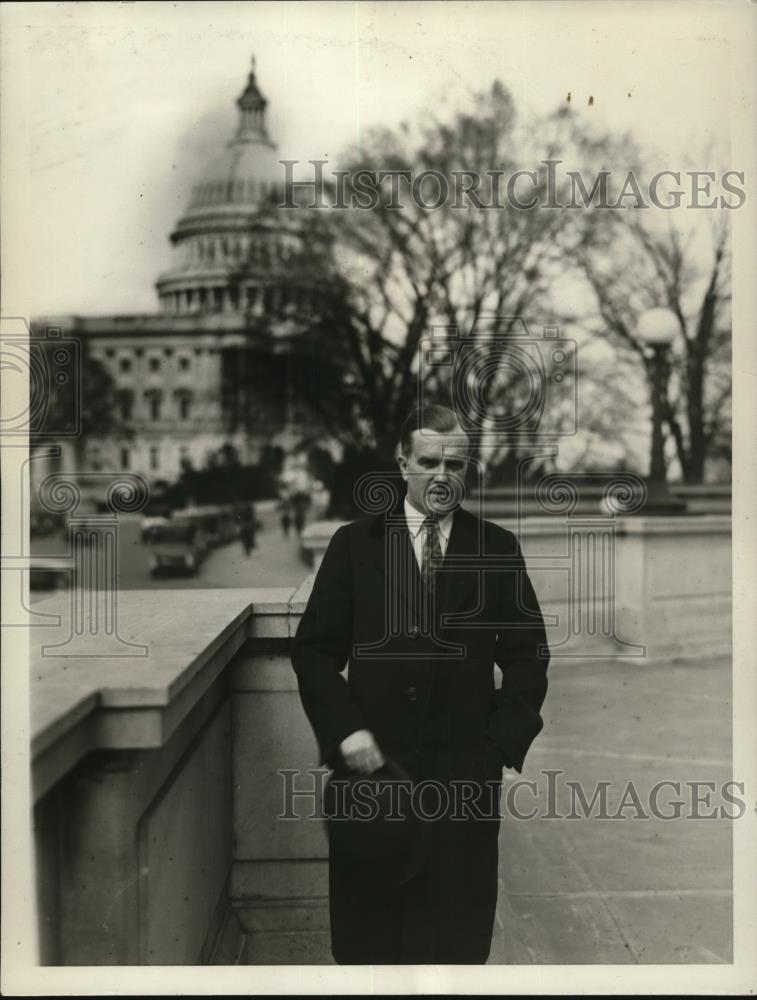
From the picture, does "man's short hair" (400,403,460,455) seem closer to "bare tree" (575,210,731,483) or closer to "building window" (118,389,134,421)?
"bare tree" (575,210,731,483)

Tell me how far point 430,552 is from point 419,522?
4.1 inches

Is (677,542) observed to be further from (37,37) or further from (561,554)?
(37,37)

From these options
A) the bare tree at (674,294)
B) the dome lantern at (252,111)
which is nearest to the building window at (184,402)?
the bare tree at (674,294)

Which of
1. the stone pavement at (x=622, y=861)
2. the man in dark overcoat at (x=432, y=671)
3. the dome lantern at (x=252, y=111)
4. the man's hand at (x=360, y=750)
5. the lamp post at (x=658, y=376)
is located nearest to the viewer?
the man's hand at (x=360, y=750)

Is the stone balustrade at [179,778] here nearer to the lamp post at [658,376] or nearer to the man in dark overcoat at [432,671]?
the man in dark overcoat at [432,671]

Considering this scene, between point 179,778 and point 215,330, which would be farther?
point 215,330

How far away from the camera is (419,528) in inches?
126

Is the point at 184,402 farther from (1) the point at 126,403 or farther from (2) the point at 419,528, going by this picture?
(2) the point at 419,528

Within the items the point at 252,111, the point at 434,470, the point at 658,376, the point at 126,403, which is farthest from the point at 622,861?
the point at 126,403

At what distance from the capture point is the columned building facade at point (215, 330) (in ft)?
19.1

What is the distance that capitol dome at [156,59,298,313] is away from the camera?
5.11 metres

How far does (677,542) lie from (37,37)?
22.3 feet

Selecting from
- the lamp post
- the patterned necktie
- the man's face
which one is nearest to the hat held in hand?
the patterned necktie

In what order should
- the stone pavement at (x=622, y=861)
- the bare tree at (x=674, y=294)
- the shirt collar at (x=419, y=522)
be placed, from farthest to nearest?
the bare tree at (x=674, y=294), the stone pavement at (x=622, y=861), the shirt collar at (x=419, y=522)
